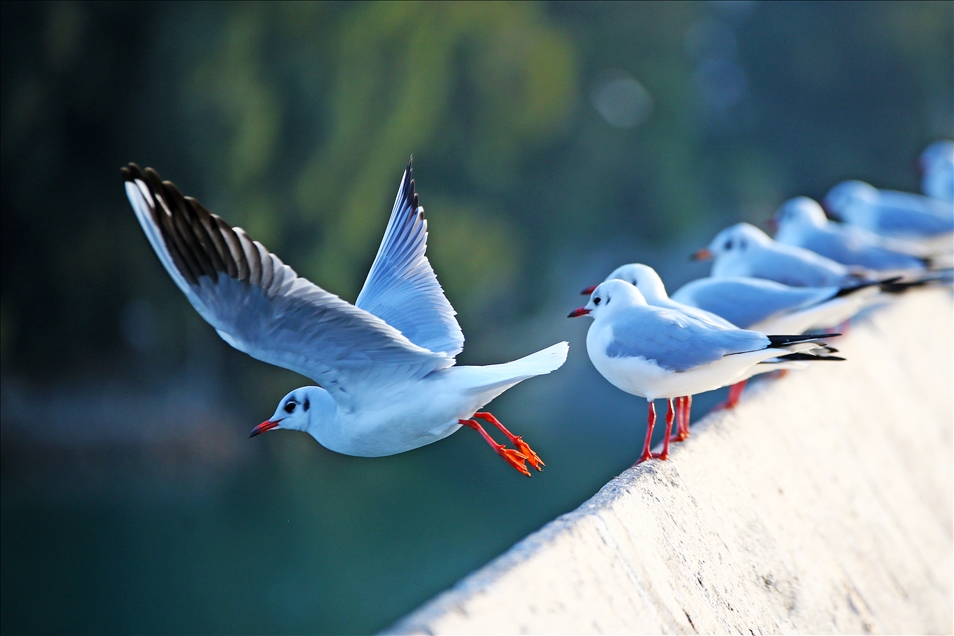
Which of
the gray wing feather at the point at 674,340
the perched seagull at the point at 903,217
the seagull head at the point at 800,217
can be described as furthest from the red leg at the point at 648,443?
the perched seagull at the point at 903,217

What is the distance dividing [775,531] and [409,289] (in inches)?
35.7

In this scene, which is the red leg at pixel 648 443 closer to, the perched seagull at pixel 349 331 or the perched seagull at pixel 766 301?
the perched seagull at pixel 349 331

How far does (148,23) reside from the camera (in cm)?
724

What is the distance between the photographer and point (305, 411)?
197cm

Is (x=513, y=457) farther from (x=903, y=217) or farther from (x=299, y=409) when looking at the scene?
(x=903, y=217)

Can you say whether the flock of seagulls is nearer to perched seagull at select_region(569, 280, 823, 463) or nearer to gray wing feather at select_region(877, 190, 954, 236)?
perched seagull at select_region(569, 280, 823, 463)

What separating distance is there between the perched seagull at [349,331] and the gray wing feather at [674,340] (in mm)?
167

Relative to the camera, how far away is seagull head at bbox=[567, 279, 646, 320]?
201 cm

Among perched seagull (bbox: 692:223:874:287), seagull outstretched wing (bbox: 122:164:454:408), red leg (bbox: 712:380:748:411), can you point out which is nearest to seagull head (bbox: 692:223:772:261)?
perched seagull (bbox: 692:223:874:287)

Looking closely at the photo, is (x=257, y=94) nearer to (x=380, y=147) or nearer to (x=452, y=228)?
(x=380, y=147)

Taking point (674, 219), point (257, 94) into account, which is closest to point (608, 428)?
point (674, 219)

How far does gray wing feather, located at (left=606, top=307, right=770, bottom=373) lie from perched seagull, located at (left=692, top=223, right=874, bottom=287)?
115cm

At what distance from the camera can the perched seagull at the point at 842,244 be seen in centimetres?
Result: 345

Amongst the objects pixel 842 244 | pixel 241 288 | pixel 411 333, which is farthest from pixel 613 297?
pixel 842 244
